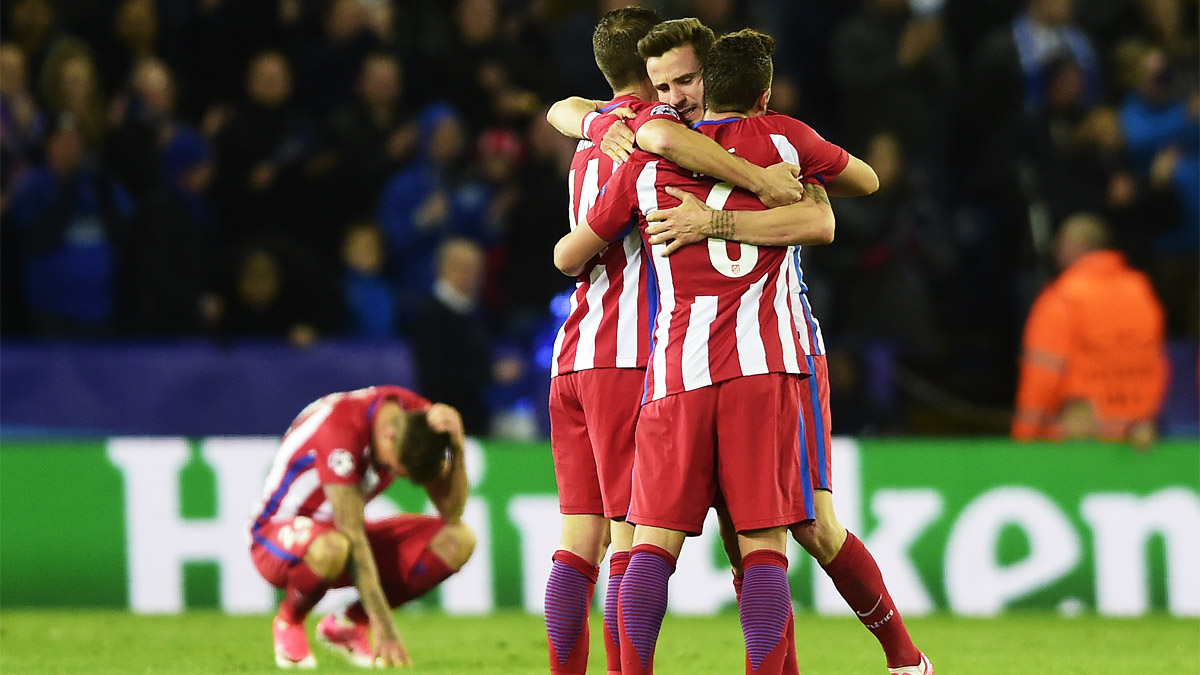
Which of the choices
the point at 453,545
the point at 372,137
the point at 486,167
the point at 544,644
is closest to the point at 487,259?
the point at 486,167

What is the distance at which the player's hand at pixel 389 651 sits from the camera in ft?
24.6

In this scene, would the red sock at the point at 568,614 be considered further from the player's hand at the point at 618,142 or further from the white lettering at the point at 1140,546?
the white lettering at the point at 1140,546

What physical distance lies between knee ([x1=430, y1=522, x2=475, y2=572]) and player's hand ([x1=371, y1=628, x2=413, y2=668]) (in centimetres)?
69

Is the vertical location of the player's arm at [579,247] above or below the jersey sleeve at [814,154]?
below

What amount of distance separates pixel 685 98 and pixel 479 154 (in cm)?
779

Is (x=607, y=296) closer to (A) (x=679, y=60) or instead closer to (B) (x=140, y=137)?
(A) (x=679, y=60)

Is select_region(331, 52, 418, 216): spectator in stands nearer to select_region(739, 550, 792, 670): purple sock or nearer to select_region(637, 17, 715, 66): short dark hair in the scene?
select_region(637, 17, 715, 66): short dark hair

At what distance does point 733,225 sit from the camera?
5.51 meters

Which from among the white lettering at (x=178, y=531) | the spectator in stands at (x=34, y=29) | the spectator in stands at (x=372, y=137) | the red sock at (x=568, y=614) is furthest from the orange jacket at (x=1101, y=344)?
the spectator in stands at (x=34, y=29)

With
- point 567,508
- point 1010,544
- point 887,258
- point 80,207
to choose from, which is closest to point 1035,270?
point 887,258

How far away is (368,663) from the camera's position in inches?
311

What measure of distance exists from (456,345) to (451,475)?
361cm

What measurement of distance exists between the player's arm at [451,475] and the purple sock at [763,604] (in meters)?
2.46

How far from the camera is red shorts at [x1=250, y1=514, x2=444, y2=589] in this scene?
313 inches
